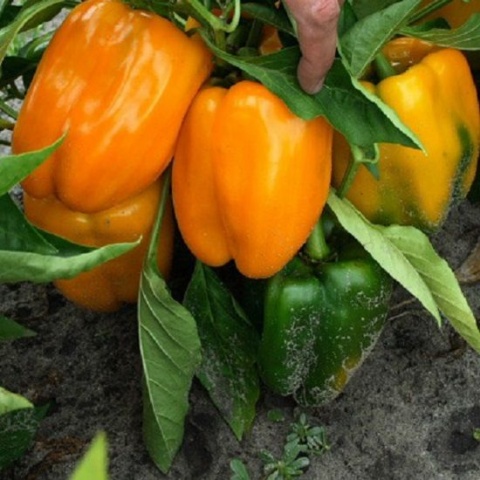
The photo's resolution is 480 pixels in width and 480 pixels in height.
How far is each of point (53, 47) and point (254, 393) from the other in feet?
1.75

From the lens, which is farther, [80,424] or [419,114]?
[80,424]

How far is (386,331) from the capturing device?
1.33 m

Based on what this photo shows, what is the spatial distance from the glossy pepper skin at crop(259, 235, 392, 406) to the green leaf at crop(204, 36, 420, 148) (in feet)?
0.69

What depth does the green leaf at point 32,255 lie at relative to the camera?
70cm

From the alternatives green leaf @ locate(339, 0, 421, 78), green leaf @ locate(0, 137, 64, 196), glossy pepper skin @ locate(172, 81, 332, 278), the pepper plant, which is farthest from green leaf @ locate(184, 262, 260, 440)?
green leaf @ locate(0, 137, 64, 196)

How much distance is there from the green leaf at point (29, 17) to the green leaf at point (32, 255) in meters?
0.25

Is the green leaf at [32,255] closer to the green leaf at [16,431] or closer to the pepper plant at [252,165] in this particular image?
the pepper plant at [252,165]

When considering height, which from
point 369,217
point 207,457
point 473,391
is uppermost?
point 369,217

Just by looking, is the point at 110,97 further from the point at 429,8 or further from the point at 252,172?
the point at 429,8

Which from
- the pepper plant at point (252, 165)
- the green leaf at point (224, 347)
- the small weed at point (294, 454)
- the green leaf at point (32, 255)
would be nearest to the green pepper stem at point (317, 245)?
the pepper plant at point (252, 165)

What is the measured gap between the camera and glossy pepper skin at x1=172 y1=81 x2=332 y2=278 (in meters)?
0.99

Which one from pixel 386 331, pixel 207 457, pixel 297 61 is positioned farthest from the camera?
pixel 386 331

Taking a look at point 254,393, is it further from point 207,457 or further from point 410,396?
point 410,396

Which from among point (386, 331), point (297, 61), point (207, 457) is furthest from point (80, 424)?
point (297, 61)
